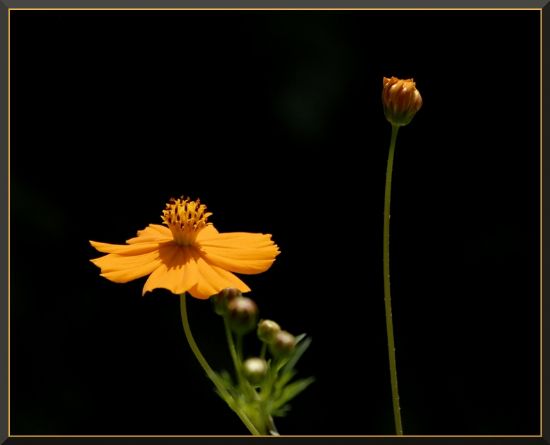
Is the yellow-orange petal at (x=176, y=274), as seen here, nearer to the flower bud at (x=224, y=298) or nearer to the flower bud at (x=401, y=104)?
the flower bud at (x=224, y=298)

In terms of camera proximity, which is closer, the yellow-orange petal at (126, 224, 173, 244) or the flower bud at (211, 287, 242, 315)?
the flower bud at (211, 287, 242, 315)

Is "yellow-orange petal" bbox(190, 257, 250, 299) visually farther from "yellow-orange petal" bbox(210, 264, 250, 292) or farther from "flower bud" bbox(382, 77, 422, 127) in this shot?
"flower bud" bbox(382, 77, 422, 127)

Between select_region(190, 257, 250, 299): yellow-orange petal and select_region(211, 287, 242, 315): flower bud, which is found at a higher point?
select_region(190, 257, 250, 299): yellow-orange petal

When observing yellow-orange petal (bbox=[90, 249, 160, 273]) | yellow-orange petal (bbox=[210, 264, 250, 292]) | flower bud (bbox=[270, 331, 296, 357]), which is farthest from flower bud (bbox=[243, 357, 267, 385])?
yellow-orange petal (bbox=[90, 249, 160, 273])

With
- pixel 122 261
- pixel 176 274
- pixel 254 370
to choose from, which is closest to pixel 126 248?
pixel 122 261

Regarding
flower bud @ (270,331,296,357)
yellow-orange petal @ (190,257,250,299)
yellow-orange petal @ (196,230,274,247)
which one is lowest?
flower bud @ (270,331,296,357)
